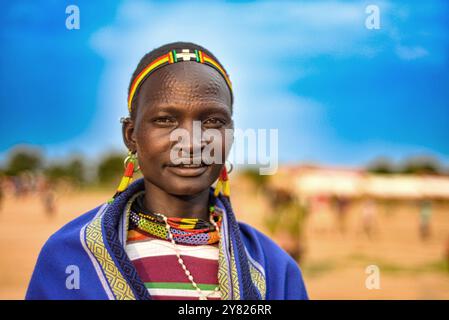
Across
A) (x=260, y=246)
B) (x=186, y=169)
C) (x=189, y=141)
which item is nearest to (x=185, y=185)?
(x=186, y=169)

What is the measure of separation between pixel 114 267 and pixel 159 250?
0.76ft

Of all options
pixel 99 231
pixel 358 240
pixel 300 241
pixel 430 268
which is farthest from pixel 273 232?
pixel 358 240

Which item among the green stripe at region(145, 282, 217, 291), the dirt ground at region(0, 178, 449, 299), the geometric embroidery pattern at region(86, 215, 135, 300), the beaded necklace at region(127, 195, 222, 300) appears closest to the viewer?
the geometric embroidery pattern at region(86, 215, 135, 300)

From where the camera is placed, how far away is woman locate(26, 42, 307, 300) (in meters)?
2.02

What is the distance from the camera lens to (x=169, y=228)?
217 cm

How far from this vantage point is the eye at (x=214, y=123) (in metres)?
2.09

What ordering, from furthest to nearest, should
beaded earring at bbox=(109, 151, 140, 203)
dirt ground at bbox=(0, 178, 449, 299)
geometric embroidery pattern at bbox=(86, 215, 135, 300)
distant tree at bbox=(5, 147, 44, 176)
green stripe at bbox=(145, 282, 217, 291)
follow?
distant tree at bbox=(5, 147, 44, 176) < dirt ground at bbox=(0, 178, 449, 299) < beaded earring at bbox=(109, 151, 140, 203) < green stripe at bbox=(145, 282, 217, 291) < geometric embroidery pattern at bbox=(86, 215, 135, 300)

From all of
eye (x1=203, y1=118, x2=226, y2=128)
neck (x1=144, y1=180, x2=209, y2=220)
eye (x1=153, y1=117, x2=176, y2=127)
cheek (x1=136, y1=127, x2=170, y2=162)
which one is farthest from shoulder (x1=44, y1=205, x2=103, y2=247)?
eye (x1=203, y1=118, x2=226, y2=128)

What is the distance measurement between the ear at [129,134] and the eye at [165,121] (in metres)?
0.27

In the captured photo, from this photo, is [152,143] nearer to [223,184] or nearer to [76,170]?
[223,184]

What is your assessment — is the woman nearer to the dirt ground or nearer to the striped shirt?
the striped shirt

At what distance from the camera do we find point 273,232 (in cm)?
1106
